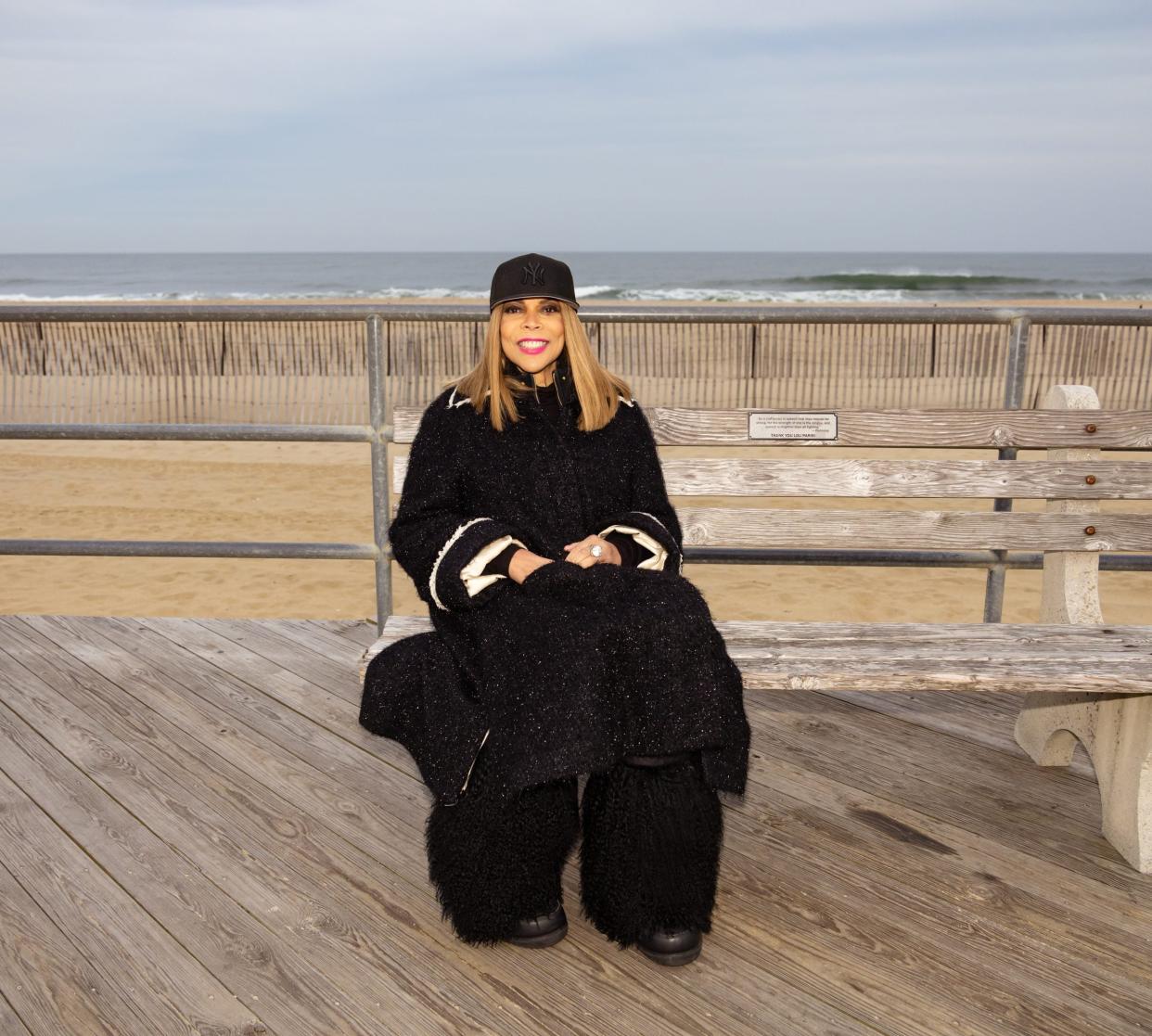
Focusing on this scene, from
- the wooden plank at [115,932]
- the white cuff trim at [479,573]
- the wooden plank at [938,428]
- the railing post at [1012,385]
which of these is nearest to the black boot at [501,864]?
the white cuff trim at [479,573]

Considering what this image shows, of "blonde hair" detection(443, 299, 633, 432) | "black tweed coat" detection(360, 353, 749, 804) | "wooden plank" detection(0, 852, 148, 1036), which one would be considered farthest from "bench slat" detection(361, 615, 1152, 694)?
"wooden plank" detection(0, 852, 148, 1036)

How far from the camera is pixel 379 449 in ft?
11.7

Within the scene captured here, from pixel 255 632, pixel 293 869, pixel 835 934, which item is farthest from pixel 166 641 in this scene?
pixel 835 934

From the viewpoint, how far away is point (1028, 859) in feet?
8.38

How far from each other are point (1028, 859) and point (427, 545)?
59.8 inches

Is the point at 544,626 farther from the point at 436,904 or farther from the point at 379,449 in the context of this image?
the point at 379,449

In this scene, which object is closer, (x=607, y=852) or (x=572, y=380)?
(x=607, y=852)

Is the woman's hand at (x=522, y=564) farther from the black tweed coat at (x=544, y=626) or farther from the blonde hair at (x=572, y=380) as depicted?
the blonde hair at (x=572, y=380)

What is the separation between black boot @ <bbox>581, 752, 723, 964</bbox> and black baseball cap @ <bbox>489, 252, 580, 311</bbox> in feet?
3.18

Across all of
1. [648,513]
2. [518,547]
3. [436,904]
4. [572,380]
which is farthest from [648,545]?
[436,904]

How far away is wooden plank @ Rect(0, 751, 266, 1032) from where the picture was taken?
1.99 m

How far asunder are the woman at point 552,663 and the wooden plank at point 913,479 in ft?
1.42

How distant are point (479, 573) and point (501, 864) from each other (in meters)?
0.57

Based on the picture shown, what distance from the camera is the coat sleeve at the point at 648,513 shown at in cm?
241
